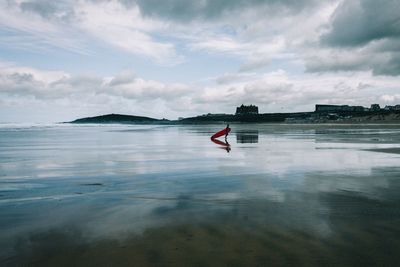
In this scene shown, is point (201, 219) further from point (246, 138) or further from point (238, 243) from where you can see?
point (246, 138)

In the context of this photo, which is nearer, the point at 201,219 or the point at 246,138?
the point at 201,219

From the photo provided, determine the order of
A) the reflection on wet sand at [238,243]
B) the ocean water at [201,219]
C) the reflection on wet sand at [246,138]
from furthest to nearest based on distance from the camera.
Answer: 1. the reflection on wet sand at [246,138]
2. the ocean water at [201,219]
3. the reflection on wet sand at [238,243]

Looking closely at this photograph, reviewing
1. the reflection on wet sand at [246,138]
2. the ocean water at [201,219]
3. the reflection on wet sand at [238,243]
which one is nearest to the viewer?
the reflection on wet sand at [238,243]

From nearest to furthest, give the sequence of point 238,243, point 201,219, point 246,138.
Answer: point 238,243, point 201,219, point 246,138

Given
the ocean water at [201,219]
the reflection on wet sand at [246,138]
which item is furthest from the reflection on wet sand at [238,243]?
the reflection on wet sand at [246,138]

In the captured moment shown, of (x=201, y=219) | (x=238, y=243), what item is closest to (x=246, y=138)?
(x=201, y=219)

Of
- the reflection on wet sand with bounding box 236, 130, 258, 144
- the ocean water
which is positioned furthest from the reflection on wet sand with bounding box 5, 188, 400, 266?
the reflection on wet sand with bounding box 236, 130, 258, 144

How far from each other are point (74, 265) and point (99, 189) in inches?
184

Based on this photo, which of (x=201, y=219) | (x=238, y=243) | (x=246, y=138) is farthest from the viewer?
(x=246, y=138)

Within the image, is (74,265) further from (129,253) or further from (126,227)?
(126,227)

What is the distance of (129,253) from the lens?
416 centimetres

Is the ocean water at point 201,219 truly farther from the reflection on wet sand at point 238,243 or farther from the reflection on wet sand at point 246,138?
the reflection on wet sand at point 246,138

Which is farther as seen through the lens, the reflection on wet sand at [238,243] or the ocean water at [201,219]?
the ocean water at [201,219]

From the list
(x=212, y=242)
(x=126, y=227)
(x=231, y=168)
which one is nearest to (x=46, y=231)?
(x=126, y=227)
